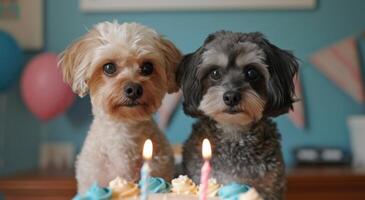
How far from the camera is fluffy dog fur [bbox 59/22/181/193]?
1.17 metres

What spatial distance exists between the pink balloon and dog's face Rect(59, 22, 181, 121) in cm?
113

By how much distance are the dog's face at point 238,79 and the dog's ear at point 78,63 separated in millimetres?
235

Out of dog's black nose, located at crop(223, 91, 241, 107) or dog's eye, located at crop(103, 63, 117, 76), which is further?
dog's eye, located at crop(103, 63, 117, 76)

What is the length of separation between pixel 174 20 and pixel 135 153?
152cm

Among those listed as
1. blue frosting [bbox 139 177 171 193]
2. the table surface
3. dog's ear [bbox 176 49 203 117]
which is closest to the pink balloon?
the table surface

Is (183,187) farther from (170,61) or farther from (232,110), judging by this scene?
(170,61)

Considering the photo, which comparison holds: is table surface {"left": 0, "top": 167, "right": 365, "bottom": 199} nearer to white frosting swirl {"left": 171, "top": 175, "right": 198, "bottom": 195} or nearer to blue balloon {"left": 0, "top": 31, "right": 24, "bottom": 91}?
blue balloon {"left": 0, "top": 31, "right": 24, "bottom": 91}

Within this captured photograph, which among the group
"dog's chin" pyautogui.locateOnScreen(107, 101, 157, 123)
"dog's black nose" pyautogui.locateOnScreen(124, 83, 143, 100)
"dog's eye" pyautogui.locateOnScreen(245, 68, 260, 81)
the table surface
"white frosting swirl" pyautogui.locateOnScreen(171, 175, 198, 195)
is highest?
"dog's eye" pyautogui.locateOnScreen(245, 68, 260, 81)

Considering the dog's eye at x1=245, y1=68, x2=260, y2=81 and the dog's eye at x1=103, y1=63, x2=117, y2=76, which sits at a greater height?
the dog's eye at x1=245, y1=68, x2=260, y2=81

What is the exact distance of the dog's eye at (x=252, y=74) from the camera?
3.57 ft

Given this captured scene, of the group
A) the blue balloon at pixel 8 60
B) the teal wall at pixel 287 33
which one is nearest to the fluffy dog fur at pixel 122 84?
the blue balloon at pixel 8 60

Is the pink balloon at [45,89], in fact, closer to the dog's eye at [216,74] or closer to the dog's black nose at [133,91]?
the dog's black nose at [133,91]

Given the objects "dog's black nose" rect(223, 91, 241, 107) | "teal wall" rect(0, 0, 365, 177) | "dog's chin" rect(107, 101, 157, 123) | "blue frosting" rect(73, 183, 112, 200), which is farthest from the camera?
"teal wall" rect(0, 0, 365, 177)

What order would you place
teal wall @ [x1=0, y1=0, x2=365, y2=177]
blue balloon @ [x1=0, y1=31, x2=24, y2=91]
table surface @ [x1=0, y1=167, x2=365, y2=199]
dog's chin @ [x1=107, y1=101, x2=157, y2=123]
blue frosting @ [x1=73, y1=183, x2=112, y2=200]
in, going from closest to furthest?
blue frosting @ [x1=73, y1=183, x2=112, y2=200] < dog's chin @ [x1=107, y1=101, x2=157, y2=123] < table surface @ [x1=0, y1=167, x2=365, y2=199] < blue balloon @ [x1=0, y1=31, x2=24, y2=91] < teal wall @ [x1=0, y1=0, x2=365, y2=177]
